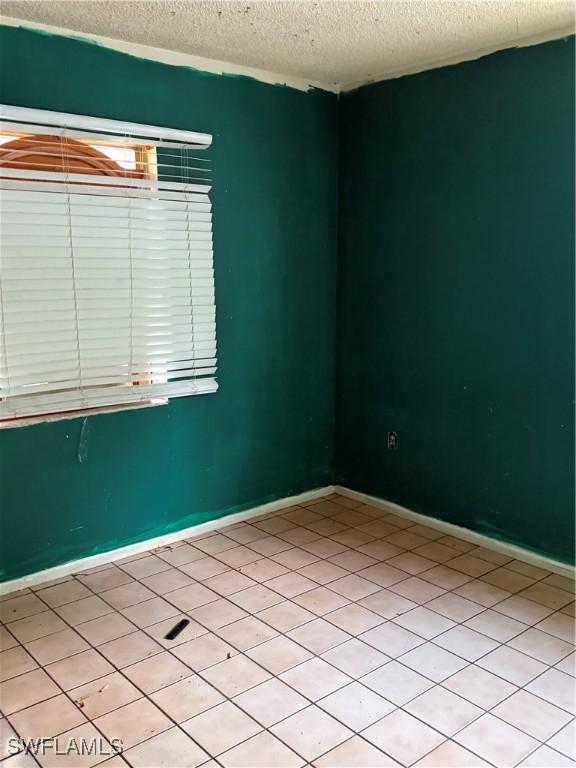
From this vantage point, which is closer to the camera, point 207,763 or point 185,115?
point 207,763

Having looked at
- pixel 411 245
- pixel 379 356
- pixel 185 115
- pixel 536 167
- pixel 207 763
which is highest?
pixel 185 115

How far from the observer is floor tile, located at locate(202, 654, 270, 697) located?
227 centimetres

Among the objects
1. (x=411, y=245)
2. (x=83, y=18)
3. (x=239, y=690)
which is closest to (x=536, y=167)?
(x=411, y=245)

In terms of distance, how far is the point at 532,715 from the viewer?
6.98 feet

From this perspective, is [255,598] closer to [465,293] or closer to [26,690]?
[26,690]

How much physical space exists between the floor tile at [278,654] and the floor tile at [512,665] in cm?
65

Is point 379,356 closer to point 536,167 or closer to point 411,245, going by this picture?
point 411,245

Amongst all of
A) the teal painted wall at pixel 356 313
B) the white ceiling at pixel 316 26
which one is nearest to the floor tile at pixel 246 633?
the teal painted wall at pixel 356 313

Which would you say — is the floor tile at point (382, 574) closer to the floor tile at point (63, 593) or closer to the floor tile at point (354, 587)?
the floor tile at point (354, 587)

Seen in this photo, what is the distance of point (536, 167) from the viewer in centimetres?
296

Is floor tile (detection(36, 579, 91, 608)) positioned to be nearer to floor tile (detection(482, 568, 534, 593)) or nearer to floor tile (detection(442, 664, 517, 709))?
floor tile (detection(442, 664, 517, 709))

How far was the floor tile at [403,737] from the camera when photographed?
197cm

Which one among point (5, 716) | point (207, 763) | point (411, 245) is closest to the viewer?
point (207, 763)

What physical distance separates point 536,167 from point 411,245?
76 centimetres
